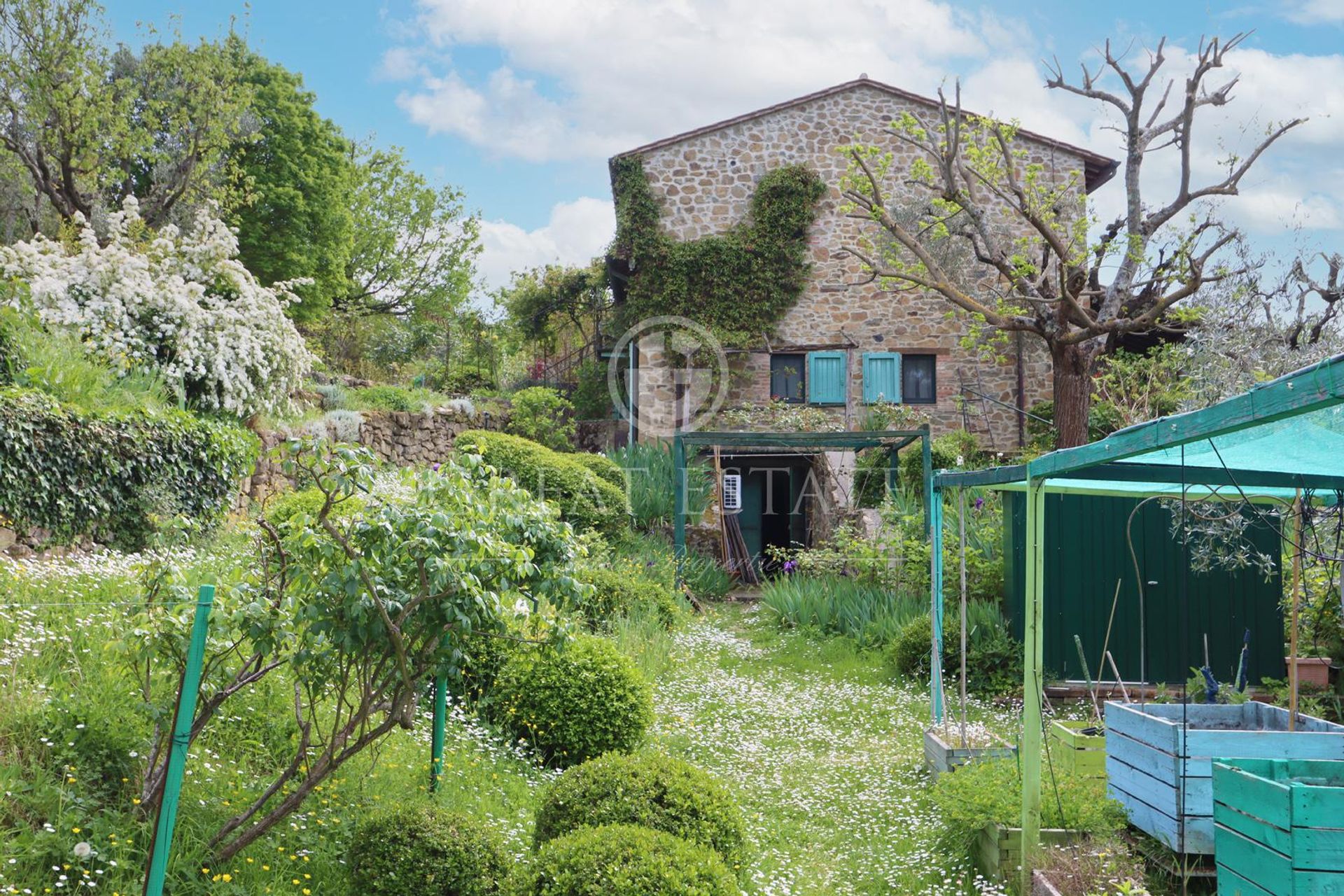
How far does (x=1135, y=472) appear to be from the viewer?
450 cm

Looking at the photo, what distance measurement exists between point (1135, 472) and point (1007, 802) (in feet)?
5.53

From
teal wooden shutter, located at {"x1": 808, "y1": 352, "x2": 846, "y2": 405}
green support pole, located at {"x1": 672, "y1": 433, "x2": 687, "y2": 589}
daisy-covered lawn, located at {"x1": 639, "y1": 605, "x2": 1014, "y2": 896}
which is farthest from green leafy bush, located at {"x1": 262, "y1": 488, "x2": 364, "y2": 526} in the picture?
teal wooden shutter, located at {"x1": 808, "y1": 352, "x2": 846, "y2": 405}

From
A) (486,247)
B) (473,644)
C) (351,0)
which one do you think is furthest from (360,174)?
(473,644)

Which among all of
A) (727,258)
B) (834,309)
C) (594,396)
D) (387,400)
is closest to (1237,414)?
(387,400)

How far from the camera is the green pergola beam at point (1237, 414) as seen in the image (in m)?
2.37

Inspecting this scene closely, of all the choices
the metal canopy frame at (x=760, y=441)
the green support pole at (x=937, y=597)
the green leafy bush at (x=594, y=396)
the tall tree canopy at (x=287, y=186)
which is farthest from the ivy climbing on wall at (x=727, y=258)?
the green support pole at (x=937, y=597)

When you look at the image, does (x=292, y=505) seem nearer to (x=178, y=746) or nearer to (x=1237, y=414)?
(x=178, y=746)

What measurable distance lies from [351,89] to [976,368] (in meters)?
11.4

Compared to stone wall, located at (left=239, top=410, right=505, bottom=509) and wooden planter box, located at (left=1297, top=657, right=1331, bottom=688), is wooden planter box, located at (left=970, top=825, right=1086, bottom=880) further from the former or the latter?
stone wall, located at (left=239, top=410, right=505, bottom=509)

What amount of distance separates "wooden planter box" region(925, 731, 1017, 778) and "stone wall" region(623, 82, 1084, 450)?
470 inches

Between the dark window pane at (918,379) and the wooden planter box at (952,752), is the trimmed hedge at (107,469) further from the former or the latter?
the dark window pane at (918,379)

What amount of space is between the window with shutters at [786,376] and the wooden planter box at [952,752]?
473 inches

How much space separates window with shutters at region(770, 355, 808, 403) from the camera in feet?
59.6

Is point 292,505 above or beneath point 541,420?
beneath
